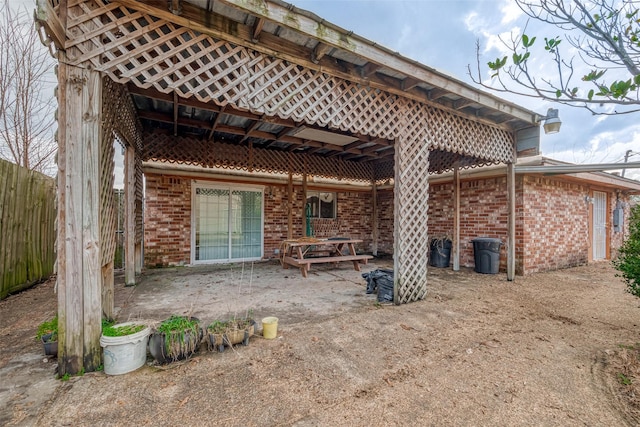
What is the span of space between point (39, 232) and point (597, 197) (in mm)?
14174

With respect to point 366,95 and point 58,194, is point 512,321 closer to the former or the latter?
point 366,95

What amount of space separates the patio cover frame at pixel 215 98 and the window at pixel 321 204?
4.24 metres

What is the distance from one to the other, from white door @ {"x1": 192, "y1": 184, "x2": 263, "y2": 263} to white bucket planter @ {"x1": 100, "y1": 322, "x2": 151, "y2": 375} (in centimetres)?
514

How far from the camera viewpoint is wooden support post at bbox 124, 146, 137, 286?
4.86 metres

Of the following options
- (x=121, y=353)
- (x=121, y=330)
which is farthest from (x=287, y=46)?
(x=121, y=353)

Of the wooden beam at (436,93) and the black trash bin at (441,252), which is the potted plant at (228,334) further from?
the black trash bin at (441,252)

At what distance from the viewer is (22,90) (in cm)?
550

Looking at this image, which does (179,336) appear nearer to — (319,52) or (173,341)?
(173,341)

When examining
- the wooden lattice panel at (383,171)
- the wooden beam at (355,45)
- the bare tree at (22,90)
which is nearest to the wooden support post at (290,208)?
the wooden lattice panel at (383,171)

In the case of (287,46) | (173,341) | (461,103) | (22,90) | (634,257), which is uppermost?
(22,90)

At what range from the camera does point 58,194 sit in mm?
2207

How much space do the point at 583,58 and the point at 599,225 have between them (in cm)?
996

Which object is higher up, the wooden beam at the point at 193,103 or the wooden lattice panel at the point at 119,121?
the wooden beam at the point at 193,103

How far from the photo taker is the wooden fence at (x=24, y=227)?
4.12m
